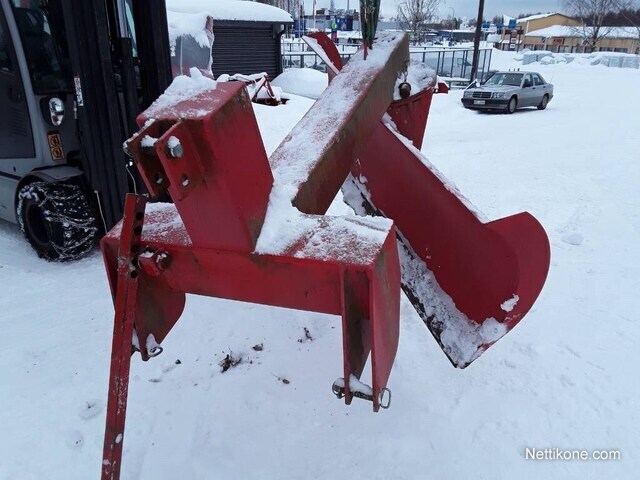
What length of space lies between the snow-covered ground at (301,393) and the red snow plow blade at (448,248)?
0.41m

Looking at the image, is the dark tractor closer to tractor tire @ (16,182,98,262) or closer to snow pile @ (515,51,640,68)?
tractor tire @ (16,182,98,262)

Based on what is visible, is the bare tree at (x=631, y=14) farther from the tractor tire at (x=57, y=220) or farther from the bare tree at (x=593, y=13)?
the tractor tire at (x=57, y=220)

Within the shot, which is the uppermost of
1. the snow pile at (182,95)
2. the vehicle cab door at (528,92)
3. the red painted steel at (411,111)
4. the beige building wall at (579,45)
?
the snow pile at (182,95)

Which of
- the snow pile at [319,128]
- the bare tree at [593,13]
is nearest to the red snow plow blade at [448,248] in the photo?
the snow pile at [319,128]

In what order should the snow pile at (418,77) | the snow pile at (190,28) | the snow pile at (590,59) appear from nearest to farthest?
1. the snow pile at (418,77)
2. the snow pile at (190,28)
3. the snow pile at (590,59)

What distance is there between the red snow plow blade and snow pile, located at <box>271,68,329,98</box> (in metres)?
10.9

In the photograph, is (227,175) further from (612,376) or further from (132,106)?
(132,106)

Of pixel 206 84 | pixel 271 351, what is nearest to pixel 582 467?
pixel 271 351

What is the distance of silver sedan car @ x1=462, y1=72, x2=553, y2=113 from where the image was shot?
1401 cm

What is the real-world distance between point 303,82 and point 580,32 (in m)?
60.9

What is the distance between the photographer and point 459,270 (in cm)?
233

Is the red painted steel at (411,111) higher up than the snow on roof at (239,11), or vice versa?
the snow on roof at (239,11)

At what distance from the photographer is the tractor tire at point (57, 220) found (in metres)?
3.71

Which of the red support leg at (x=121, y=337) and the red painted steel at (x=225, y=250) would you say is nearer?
the red painted steel at (x=225, y=250)
